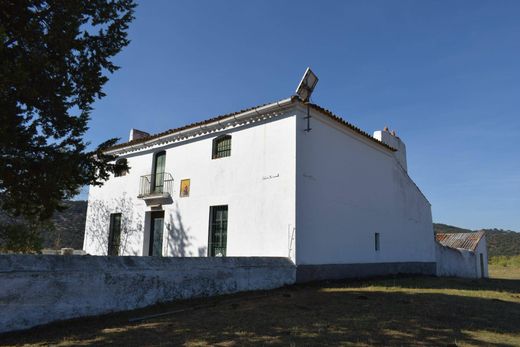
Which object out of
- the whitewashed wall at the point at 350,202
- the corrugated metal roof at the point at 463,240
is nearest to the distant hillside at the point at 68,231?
the whitewashed wall at the point at 350,202

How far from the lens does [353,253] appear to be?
14.1 metres

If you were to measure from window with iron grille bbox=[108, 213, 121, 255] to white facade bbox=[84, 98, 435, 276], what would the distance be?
1.02 ft

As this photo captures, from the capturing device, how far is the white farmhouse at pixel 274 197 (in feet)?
40.8

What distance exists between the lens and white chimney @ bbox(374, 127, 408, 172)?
17.7 m

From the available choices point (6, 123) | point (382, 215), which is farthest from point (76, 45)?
point (382, 215)

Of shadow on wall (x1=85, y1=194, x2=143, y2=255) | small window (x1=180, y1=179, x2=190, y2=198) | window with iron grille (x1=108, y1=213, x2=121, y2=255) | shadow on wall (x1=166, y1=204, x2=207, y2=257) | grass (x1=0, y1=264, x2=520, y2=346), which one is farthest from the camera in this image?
window with iron grille (x1=108, y1=213, x2=121, y2=255)

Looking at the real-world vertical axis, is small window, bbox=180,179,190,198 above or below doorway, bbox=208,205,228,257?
above

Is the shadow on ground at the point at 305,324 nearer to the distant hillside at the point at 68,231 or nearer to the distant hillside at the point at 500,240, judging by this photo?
the distant hillside at the point at 68,231

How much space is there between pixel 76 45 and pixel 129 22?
4.14ft

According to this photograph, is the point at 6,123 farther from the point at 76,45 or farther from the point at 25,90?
the point at 76,45

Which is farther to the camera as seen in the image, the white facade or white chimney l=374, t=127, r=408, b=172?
white chimney l=374, t=127, r=408, b=172

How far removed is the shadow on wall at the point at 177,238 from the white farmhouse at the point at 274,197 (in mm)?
55

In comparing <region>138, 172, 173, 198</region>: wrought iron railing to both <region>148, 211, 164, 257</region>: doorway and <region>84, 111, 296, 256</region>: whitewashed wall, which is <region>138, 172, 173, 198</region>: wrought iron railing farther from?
<region>148, 211, 164, 257</region>: doorway

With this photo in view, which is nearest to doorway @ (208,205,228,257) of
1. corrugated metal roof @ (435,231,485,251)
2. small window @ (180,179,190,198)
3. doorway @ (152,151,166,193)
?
small window @ (180,179,190,198)
